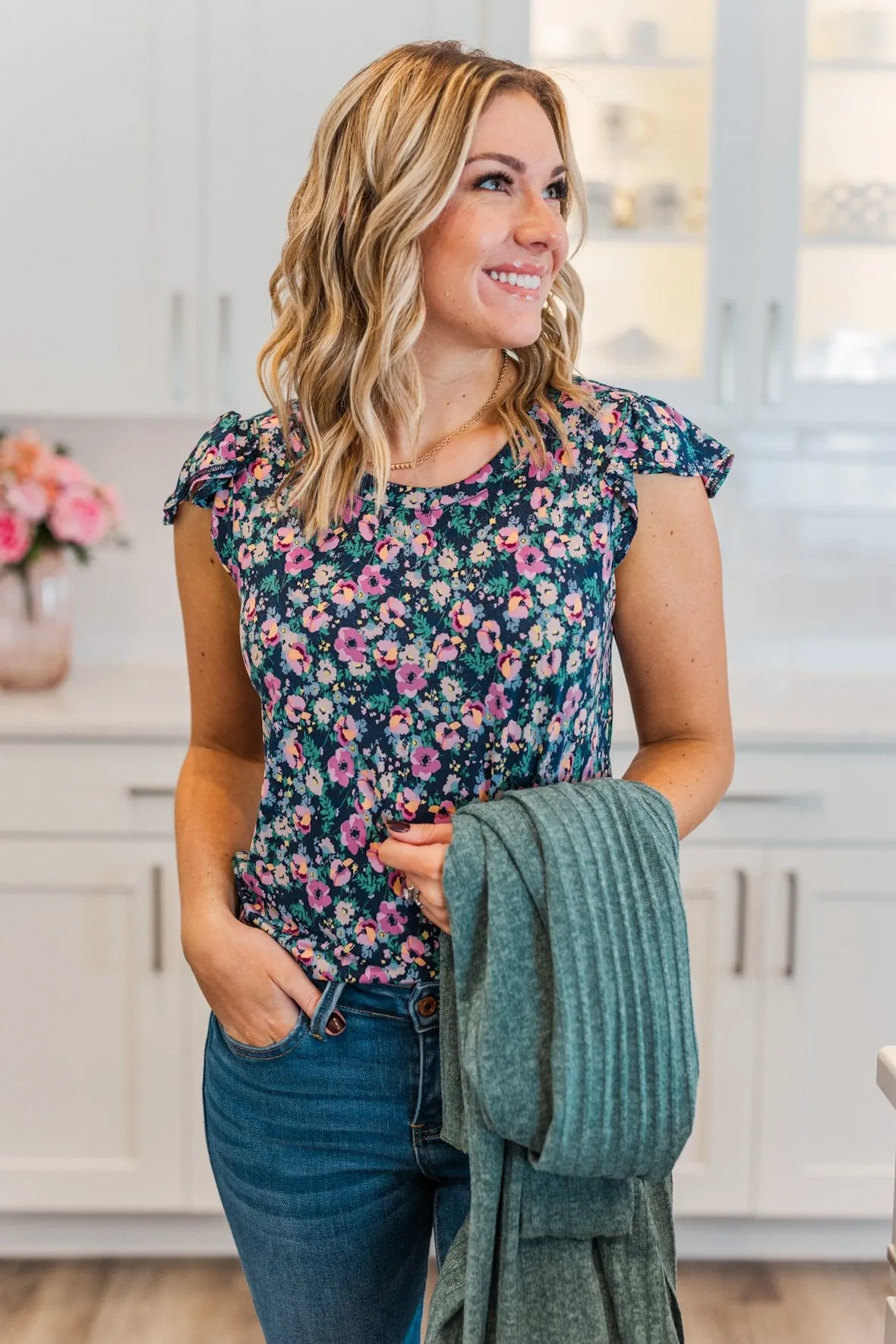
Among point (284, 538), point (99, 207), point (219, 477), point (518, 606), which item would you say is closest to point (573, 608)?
point (518, 606)

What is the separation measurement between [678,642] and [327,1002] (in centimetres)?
42

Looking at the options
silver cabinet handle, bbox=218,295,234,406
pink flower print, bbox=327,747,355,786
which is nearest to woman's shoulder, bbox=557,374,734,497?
pink flower print, bbox=327,747,355,786

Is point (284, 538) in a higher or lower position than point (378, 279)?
lower

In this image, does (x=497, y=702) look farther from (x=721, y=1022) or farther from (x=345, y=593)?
(x=721, y=1022)

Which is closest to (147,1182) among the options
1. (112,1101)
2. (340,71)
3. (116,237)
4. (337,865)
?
(112,1101)

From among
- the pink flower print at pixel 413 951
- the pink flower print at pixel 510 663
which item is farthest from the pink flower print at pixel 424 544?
the pink flower print at pixel 413 951

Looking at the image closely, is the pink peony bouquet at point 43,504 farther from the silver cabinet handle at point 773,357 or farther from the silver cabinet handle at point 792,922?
the silver cabinet handle at point 792,922

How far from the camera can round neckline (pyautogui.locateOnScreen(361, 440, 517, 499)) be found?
1159 mm

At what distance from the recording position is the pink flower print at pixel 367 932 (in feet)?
3.78

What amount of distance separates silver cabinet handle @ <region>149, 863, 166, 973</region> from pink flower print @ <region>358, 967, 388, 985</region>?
115 centimetres

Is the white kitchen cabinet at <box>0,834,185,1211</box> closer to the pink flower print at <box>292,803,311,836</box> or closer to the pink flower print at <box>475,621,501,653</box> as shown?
the pink flower print at <box>292,803,311,836</box>

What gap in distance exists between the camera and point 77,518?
236 centimetres

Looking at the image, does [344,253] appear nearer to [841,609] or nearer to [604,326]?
[604,326]

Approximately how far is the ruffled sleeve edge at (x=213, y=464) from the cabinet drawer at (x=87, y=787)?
98 cm
